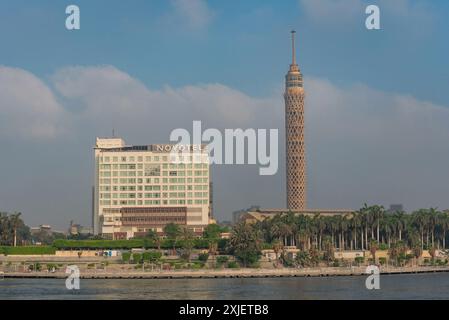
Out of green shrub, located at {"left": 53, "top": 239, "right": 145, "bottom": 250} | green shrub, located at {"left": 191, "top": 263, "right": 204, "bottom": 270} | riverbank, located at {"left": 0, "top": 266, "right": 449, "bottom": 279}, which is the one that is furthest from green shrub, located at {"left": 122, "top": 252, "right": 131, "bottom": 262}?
green shrub, located at {"left": 191, "top": 263, "right": 204, "bottom": 270}

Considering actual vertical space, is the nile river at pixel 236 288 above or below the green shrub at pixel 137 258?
below

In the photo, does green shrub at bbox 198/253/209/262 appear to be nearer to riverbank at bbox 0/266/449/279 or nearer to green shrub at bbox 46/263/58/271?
riverbank at bbox 0/266/449/279

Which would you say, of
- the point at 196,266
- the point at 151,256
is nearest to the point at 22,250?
the point at 151,256

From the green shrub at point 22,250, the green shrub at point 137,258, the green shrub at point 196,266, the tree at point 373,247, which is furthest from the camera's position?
the tree at point 373,247

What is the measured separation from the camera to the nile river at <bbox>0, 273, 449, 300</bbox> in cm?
12175

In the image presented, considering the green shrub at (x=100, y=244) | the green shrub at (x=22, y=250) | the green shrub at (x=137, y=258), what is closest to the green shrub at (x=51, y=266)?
the green shrub at (x=22, y=250)

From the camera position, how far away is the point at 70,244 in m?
198

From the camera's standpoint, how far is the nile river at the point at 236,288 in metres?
122

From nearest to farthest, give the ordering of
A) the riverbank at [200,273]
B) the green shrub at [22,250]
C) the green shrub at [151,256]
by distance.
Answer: the riverbank at [200,273] < the green shrub at [151,256] < the green shrub at [22,250]

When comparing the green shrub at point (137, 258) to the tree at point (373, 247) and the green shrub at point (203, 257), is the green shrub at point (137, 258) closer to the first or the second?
the green shrub at point (203, 257)
